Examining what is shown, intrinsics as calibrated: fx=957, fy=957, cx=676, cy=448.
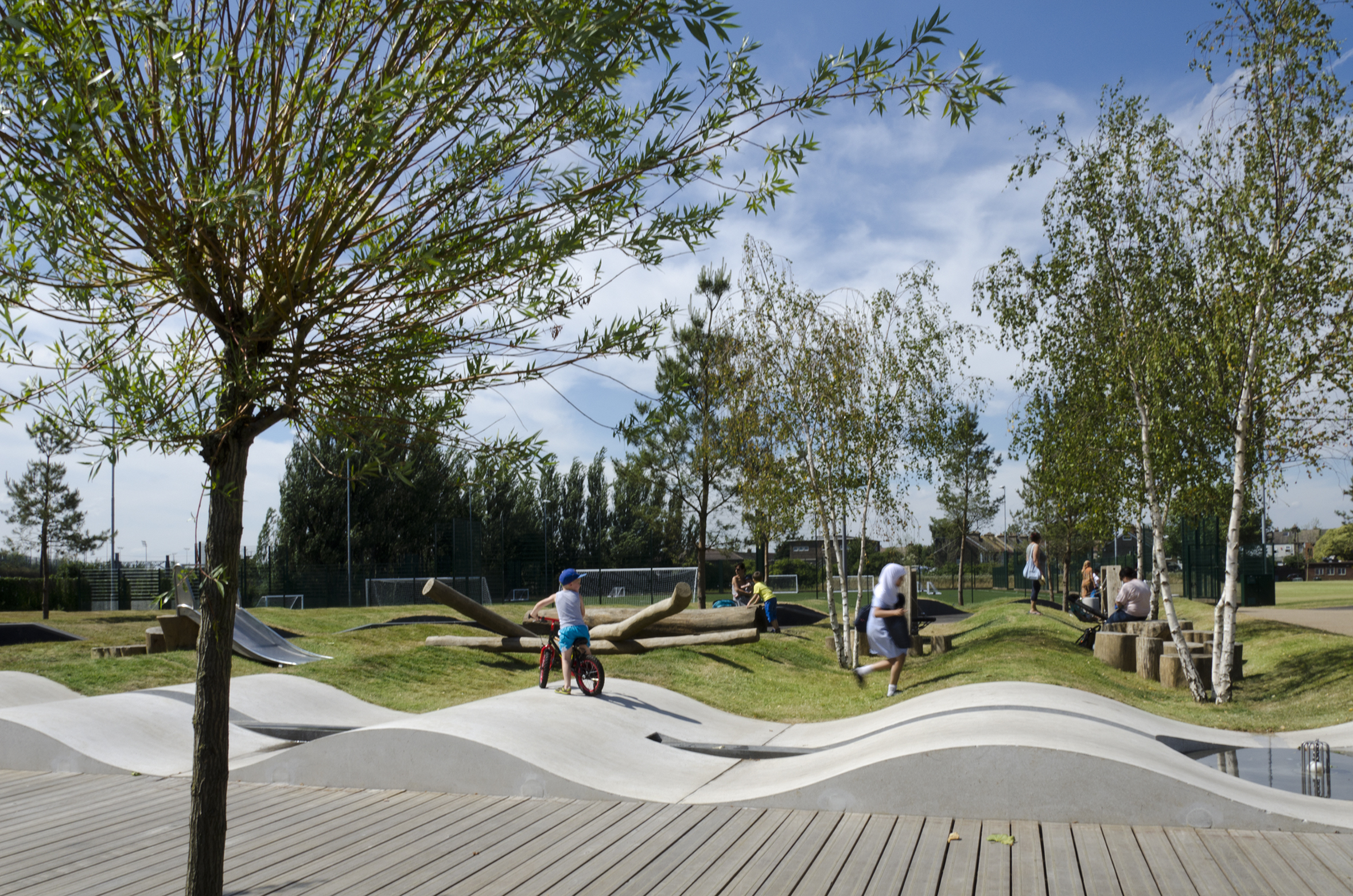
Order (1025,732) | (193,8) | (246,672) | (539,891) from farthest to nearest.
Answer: (246,672) → (1025,732) → (539,891) → (193,8)

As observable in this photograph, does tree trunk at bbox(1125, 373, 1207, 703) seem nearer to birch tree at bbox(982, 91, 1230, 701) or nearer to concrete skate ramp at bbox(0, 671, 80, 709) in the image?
birch tree at bbox(982, 91, 1230, 701)

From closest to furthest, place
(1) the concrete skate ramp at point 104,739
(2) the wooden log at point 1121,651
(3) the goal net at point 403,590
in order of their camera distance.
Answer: (1) the concrete skate ramp at point 104,739
(2) the wooden log at point 1121,651
(3) the goal net at point 403,590

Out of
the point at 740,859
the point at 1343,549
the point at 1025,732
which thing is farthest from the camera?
the point at 1343,549

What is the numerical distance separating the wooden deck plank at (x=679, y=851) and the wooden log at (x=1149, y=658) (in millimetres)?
10023

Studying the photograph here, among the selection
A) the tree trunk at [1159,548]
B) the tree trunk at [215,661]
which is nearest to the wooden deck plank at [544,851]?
the tree trunk at [215,661]

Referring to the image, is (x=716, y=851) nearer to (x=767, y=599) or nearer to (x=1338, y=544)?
(x=767, y=599)

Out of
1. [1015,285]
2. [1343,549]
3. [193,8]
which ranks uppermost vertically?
[1015,285]

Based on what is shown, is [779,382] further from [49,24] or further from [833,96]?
[49,24]

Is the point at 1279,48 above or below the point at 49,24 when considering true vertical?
above

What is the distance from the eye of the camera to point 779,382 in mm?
15711

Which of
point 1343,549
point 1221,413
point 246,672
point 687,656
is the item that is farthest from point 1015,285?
point 1343,549

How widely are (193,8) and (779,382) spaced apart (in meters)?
12.7

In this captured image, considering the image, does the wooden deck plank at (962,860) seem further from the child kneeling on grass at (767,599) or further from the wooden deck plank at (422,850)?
the child kneeling on grass at (767,599)

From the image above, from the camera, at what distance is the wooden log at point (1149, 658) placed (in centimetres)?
1377
